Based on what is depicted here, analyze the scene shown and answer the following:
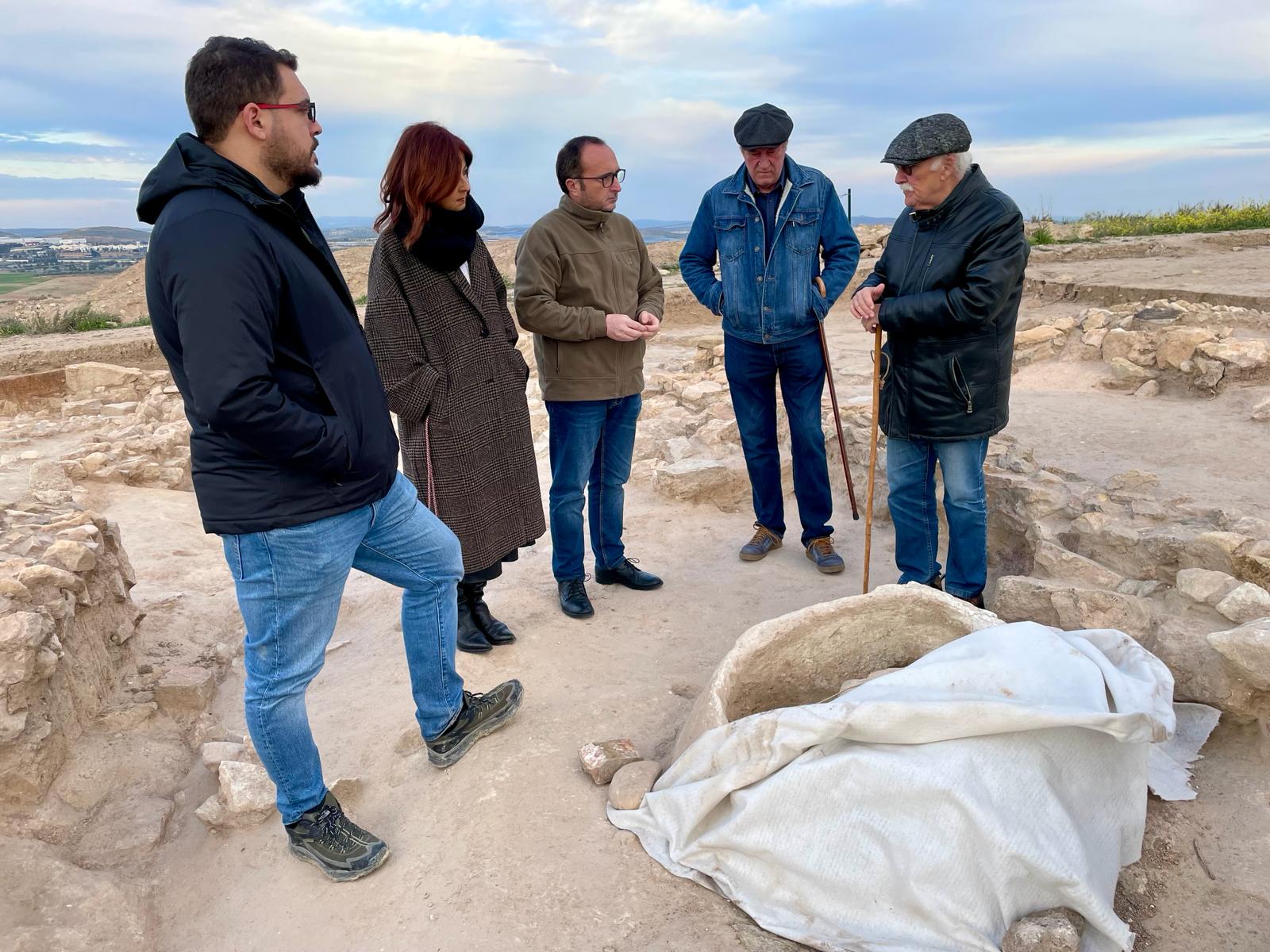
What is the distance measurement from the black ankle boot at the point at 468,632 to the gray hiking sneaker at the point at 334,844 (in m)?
1.21

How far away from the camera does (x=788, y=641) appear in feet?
9.70

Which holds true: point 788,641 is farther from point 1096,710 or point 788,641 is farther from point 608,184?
point 608,184

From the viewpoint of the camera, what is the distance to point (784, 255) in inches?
168

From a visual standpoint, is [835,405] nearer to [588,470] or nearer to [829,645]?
[588,470]

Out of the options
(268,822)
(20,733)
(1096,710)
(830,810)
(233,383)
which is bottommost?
(268,822)

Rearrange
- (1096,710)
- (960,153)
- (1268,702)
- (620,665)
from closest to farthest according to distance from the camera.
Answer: (1096,710) < (1268,702) < (960,153) < (620,665)

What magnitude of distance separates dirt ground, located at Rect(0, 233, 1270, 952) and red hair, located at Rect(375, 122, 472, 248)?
72.0 inches

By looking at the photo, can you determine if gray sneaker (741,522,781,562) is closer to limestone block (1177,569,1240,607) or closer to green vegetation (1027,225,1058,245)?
limestone block (1177,569,1240,607)

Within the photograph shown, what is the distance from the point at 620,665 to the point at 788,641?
1.02 m

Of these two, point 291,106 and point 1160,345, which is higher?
point 291,106

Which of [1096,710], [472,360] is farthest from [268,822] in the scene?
[1096,710]

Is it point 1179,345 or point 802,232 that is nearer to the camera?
point 802,232

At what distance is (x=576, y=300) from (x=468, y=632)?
Result: 154 centimetres

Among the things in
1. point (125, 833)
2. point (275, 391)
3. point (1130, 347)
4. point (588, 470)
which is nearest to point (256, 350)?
point (275, 391)
